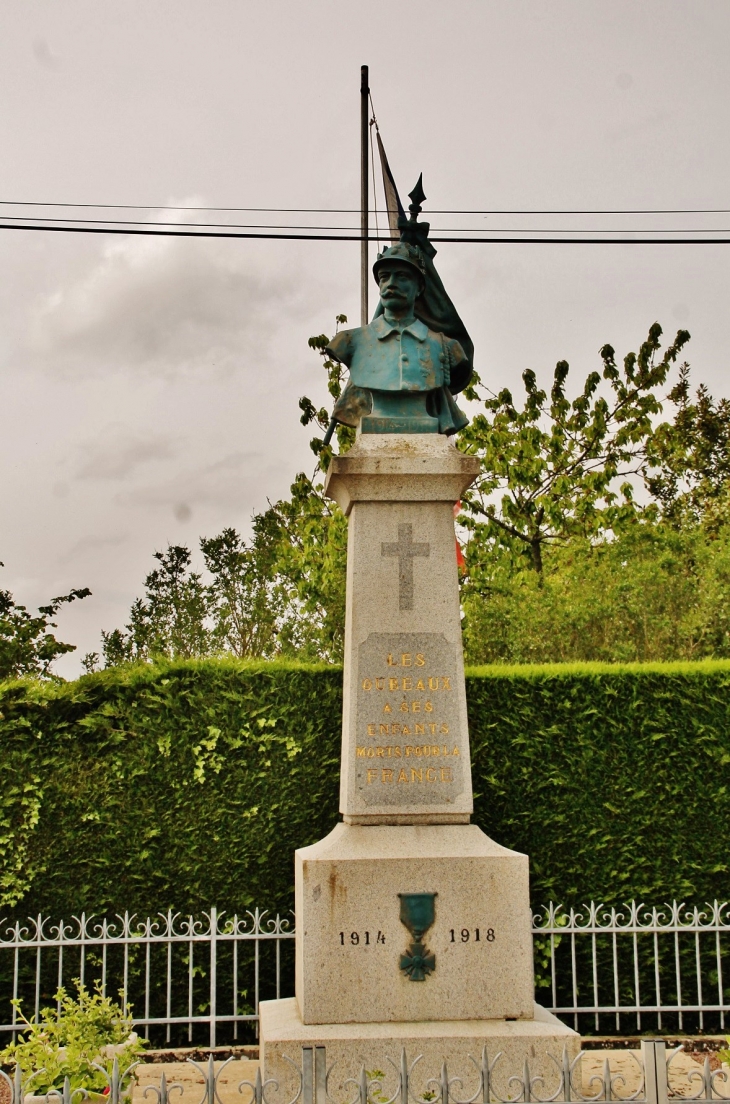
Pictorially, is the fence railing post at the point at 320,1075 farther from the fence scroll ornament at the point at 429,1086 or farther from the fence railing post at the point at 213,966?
the fence railing post at the point at 213,966

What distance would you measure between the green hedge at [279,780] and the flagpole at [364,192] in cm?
544

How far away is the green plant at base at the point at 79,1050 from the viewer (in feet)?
15.2

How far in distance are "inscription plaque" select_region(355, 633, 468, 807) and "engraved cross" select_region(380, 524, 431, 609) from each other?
33 centimetres

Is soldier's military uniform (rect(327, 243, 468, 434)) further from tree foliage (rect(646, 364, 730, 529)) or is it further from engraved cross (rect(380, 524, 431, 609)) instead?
tree foliage (rect(646, 364, 730, 529))

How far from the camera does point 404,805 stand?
634cm

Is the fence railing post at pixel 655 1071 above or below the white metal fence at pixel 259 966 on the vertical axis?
above

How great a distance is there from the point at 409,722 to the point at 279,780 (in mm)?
1744

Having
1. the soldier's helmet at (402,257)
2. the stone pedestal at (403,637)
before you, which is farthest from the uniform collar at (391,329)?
the stone pedestal at (403,637)

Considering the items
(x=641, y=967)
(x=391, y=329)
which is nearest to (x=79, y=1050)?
(x=641, y=967)

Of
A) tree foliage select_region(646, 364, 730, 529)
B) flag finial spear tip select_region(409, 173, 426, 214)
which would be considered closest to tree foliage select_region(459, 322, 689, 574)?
tree foliage select_region(646, 364, 730, 529)

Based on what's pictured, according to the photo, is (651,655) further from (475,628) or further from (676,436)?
(676,436)

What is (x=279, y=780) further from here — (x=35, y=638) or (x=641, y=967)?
(x=35, y=638)

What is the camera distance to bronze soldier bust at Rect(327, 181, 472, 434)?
23.1 ft

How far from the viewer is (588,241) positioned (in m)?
10.8
